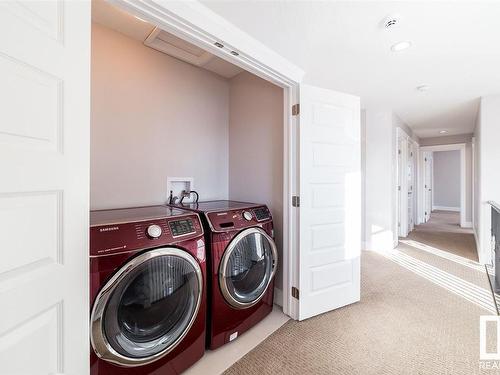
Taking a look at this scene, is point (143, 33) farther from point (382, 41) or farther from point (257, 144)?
point (382, 41)

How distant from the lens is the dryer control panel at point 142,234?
44.1 inches

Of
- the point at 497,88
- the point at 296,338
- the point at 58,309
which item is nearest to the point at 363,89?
the point at 497,88

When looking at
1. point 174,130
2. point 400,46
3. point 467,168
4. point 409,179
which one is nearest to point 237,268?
point 174,130

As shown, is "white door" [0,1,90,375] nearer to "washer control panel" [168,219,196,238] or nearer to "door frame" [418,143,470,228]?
"washer control panel" [168,219,196,238]

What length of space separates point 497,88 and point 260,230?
11.2ft

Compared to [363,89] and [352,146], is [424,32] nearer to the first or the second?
[352,146]

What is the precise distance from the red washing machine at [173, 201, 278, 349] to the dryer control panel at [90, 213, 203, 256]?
0.19 m

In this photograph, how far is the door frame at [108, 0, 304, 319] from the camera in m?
1.19

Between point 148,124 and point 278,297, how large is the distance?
6.50ft

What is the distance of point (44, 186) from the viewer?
73 cm

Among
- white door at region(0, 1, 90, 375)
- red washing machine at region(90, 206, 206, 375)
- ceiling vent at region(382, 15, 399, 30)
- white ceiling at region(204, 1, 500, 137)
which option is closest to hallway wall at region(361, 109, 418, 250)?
white ceiling at region(204, 1, 500, 137)

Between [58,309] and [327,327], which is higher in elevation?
[58,309]

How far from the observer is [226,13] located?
55.0 inches

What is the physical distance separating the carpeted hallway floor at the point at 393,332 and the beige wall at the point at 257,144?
1.92ft
